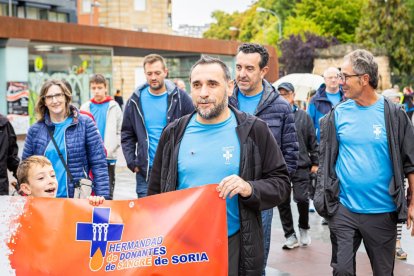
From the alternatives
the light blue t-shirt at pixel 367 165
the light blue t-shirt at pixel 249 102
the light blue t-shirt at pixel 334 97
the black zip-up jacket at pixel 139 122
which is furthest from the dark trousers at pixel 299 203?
the light blue t-shirt at pixel 367 165

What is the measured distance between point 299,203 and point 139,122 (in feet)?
7.71

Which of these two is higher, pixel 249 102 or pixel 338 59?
pixel 338 59

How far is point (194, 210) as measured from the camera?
12.3ft

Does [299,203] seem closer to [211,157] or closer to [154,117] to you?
[154,117]

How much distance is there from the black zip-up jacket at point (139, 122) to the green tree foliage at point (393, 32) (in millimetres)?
61664

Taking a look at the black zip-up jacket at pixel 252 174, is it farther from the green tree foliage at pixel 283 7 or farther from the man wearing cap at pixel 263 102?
the green tree foliage at pixel 283 7

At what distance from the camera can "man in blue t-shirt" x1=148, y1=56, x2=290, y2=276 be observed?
3.80 metres

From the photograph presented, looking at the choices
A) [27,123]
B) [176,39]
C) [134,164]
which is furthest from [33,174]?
[176,39]

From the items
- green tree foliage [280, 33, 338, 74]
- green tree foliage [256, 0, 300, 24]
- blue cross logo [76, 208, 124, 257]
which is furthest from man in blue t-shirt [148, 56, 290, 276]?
green tree foliage [256, 0, 300, 24]

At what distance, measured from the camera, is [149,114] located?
7.31m

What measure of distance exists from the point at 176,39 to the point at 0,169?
30.8 m

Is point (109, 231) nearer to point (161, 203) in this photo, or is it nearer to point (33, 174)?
point (161, 203)

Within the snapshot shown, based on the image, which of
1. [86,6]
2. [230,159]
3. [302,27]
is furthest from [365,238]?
[86,6]

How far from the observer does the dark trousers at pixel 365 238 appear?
195 inches
